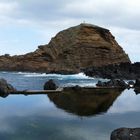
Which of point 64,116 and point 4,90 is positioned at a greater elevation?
point 4,90

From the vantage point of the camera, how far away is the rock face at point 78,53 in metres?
159

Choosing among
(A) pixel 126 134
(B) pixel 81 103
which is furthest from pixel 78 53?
(A) pixel 126 134

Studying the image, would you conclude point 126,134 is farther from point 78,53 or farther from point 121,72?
point 78,53

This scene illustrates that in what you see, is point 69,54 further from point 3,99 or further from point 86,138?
point 86,138

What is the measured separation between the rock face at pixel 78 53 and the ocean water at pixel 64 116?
358 feet

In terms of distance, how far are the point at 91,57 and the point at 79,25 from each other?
15783 millimetres

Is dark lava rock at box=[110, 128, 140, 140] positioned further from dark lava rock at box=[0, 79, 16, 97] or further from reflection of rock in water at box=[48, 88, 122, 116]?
dark lava rock at box=[0, 79, 16, 97]

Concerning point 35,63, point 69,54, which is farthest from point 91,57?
point 35,63

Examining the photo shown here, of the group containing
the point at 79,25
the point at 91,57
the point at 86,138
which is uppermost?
the point at 79,25

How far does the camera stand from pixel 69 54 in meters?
161

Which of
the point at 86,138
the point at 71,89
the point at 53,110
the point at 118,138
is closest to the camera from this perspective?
the point at 118,138

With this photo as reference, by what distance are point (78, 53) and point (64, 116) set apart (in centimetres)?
12667

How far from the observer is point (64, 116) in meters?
34.0

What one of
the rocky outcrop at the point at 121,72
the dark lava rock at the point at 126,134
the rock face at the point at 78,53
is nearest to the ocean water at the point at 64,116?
the dark lava rock at the point at 126,134
